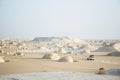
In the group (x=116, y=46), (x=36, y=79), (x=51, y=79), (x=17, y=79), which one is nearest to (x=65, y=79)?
(x=51, y=79)

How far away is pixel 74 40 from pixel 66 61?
91.9 m

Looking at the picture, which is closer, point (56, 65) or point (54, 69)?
point (54, 69)

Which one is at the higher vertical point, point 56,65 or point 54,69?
point 54,69

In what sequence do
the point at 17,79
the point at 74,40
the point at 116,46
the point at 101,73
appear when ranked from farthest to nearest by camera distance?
the point at 74,40 < the point at 116,46 < the point at 101,73 < the point at 17,79

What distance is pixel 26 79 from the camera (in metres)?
14.0

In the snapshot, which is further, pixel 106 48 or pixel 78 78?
pixel 106 48

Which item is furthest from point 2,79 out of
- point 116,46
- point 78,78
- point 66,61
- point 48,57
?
point 116,46

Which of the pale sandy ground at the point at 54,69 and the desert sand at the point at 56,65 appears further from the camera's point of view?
the desert sand at the point at 56,65

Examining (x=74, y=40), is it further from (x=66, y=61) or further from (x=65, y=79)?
(x=65, y=79)

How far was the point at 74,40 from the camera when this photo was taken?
11938 centimetres

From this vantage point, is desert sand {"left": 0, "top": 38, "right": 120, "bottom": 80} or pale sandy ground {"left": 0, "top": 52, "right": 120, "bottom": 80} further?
desert sand {"left": 0, "top": 38, "right": 120, "bottom": 80}

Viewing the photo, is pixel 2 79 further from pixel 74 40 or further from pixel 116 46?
pixel 74 40

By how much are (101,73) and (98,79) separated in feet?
9.80

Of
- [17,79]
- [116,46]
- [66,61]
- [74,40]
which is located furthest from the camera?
[74,40]
